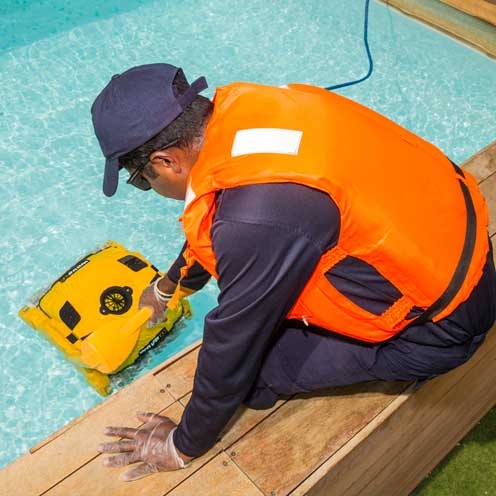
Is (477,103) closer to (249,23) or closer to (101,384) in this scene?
(249,23)

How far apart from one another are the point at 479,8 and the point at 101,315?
5.11 meters

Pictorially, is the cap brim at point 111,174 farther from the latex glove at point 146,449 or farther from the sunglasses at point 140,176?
the latex glove at point 146,449

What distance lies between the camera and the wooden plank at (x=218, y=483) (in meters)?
2.18

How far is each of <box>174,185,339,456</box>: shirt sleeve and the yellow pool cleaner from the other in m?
1.29

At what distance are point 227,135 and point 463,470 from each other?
99.4 inches

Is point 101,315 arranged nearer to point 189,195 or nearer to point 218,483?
point 218,483

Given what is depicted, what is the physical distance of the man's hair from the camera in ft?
5.92

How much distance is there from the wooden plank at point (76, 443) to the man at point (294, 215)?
35 cm

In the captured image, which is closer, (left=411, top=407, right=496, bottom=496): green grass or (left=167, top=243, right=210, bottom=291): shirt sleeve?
(left=167, top=243, right=210, bottom=291): shirt sleeve

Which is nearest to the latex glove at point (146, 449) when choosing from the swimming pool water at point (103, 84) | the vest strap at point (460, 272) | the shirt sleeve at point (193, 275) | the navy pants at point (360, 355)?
the navy pants at point (360, 355)

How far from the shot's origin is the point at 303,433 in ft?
7.76

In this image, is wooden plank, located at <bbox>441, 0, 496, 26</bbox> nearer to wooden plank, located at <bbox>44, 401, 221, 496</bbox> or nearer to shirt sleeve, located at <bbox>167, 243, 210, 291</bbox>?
shirt sleeve, located at <bbox>167, 243, 210, 291</bbox>

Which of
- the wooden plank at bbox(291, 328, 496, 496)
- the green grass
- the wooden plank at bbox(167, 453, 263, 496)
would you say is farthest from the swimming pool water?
the green grass

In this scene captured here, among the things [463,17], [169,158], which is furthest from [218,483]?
[463,17]
